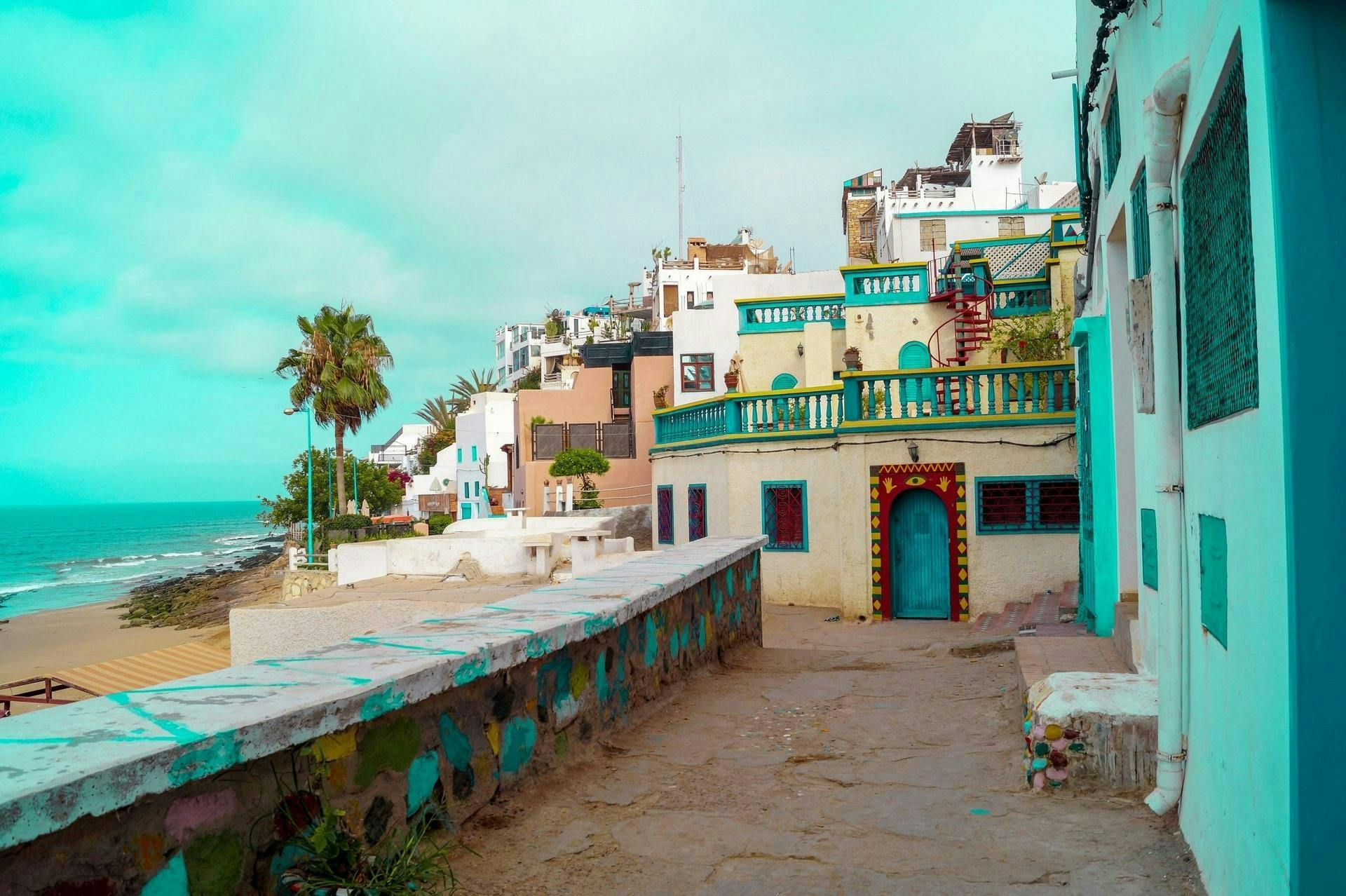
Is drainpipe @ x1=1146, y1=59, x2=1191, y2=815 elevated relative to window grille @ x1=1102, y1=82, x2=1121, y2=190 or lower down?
lower down

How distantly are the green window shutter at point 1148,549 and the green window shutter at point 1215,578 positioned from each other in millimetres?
2608

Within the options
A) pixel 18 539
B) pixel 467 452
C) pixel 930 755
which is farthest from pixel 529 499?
pixel 18 539

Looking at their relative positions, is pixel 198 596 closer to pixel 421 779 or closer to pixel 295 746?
pixel 421 779

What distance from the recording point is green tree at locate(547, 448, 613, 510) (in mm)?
35250

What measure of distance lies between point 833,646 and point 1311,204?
11.1 meters

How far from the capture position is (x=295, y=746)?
10.2 feet

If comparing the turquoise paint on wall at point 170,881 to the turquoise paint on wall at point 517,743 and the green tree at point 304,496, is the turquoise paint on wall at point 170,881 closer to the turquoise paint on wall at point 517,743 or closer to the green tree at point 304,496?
the turquoise paint on wall at point 517,743

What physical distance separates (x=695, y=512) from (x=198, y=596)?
131 ft

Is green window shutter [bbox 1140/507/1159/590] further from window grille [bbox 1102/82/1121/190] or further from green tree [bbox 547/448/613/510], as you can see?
green tree [bbox 547/448/613/510]

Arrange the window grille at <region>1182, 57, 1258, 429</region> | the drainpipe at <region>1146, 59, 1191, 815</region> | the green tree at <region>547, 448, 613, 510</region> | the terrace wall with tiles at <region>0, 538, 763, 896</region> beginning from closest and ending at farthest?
the terrace wall with tiles at <region>0, 538, 763, 896</region>, the window grille at <region>1182, 57, 1258, 429</region>, the drainpipe at <region>1146, 59, 1191, 815</region>, the green tree at <region>547, 448, 613, 510</region>

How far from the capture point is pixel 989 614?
1539cm

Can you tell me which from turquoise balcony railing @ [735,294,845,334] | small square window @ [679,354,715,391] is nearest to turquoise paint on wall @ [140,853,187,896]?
turquoise balcony railing @ [735,294,845,334]

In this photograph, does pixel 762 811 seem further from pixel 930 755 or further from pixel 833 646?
pixel 833 646

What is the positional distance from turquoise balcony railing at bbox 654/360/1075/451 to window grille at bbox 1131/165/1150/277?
30.2ft
